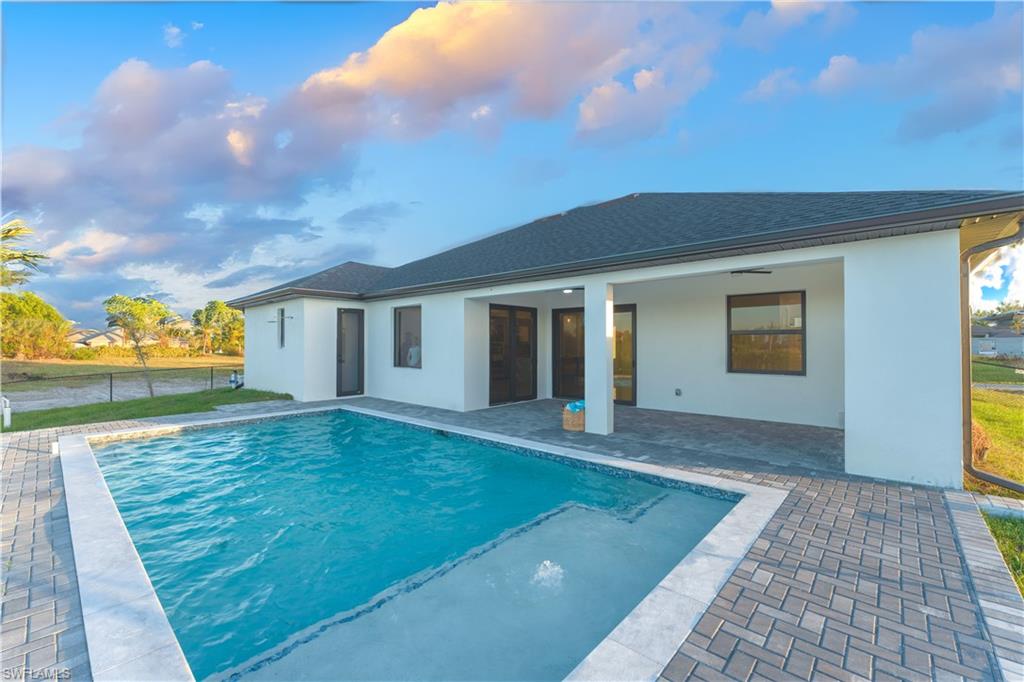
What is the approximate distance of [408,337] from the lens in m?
11.9

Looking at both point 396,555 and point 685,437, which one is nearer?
point 396,555

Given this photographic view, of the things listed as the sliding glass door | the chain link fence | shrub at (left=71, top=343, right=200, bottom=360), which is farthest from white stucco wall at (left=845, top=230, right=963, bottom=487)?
shrub at (left=71, top=343, right=200, bottom=360)

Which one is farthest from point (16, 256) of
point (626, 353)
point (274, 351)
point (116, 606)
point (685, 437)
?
point (685, 437)

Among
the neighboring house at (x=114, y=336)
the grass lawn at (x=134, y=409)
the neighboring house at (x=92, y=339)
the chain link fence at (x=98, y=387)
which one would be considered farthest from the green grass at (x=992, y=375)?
the neighboring house at (x=92, y=339)

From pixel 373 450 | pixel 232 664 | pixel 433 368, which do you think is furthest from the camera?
pixel 433 368

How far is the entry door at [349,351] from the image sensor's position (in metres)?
12.5

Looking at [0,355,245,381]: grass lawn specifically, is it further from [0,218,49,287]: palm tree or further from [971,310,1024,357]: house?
[971,310,1024,357]: house

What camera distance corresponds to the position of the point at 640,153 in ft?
50.9

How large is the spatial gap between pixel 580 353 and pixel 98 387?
58.8ft

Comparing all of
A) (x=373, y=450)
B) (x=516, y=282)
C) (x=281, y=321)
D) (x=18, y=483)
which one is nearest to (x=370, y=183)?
(x=281, y=321)

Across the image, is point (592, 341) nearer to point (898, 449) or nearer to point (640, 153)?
point (898, 449)

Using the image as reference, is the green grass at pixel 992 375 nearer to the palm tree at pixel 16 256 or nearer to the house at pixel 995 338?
the house at pixel 995 338

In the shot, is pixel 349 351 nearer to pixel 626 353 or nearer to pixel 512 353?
pixel 512 353

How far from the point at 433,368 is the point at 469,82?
7.43 meters
